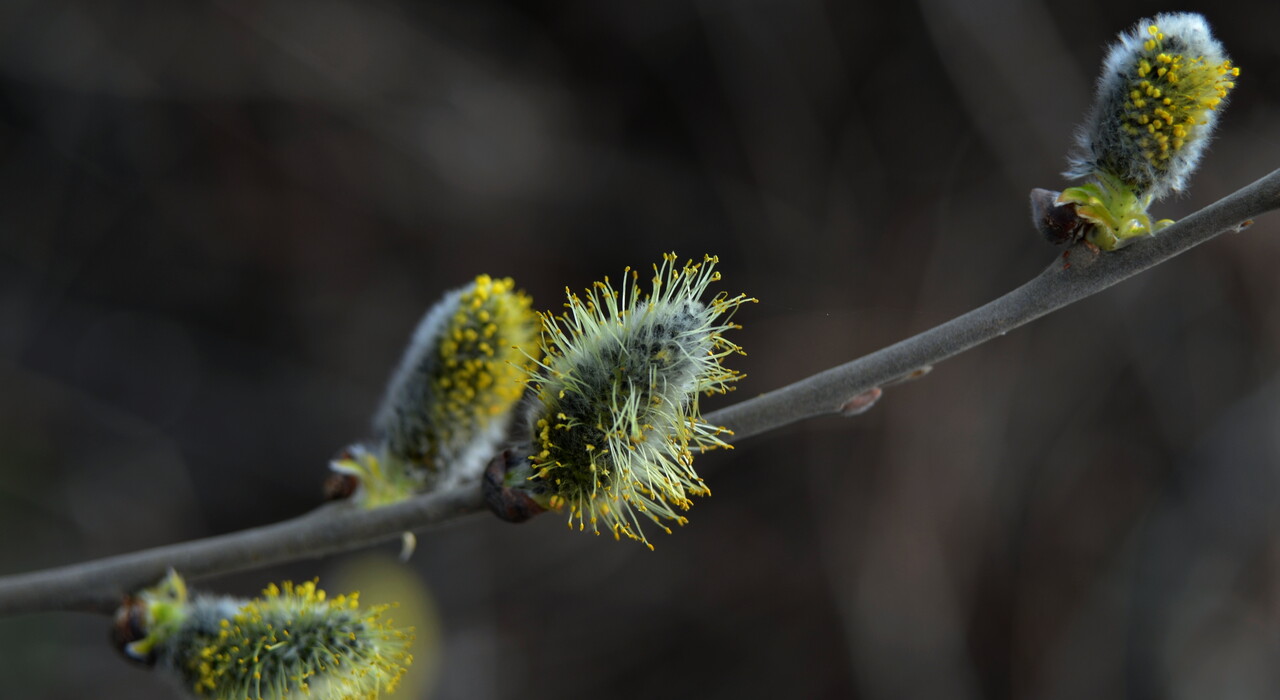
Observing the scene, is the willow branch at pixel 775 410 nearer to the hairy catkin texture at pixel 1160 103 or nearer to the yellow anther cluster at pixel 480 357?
the hairy catkin texture at pixel 1160 103

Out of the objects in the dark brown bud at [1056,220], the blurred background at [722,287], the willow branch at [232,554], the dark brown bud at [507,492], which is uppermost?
the blurred background at [722,287]

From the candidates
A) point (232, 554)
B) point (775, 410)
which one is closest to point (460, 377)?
point (232, 554)

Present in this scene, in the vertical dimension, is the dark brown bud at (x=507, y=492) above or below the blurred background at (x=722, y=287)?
below

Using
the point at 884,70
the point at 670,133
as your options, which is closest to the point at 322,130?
the point at 670,133

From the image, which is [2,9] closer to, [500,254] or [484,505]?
[500,254]

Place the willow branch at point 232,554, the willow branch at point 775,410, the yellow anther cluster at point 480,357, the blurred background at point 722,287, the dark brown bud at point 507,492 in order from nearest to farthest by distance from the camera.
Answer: the willow branch at point 775,410
the dark brown bud at point 507,492
the willow branch at point 232,554
the yellow anther cluster at point 480,357
the blurred background at point 722,287

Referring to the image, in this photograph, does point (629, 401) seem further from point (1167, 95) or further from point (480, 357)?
point (1167, 95)

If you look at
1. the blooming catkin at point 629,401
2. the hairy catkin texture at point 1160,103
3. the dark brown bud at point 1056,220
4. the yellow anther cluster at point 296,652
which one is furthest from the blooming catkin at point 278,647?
the hairy catkin texture at point 1160,103

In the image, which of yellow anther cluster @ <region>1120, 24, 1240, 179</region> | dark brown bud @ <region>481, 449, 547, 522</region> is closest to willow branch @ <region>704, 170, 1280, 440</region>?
yellow anther cluster @ <region>1120, 24, 1240, 179</region>
